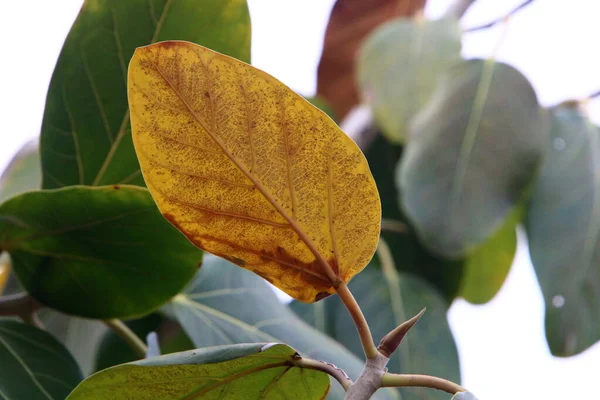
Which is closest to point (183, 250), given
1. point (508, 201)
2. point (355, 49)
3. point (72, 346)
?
point (72, 346)

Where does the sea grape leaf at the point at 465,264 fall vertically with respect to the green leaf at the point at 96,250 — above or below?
below

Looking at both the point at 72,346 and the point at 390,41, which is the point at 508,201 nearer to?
the point at 390,41

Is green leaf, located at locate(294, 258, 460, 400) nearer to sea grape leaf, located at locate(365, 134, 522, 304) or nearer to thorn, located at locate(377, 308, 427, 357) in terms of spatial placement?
sea grape leaf, located at locate(365, 134, 522, 304)

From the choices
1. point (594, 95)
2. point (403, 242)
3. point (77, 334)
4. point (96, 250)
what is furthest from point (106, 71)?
point (594, 95)

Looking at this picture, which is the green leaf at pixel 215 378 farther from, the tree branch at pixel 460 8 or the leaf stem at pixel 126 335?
the tree branch at pixel 460 8

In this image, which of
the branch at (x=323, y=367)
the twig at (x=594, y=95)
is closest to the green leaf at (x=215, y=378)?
the branch at (x=323, y=367)

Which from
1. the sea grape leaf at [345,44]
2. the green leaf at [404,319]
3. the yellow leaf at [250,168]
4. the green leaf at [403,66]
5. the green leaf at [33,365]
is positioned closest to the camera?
the yellow leaf at [250,168]
